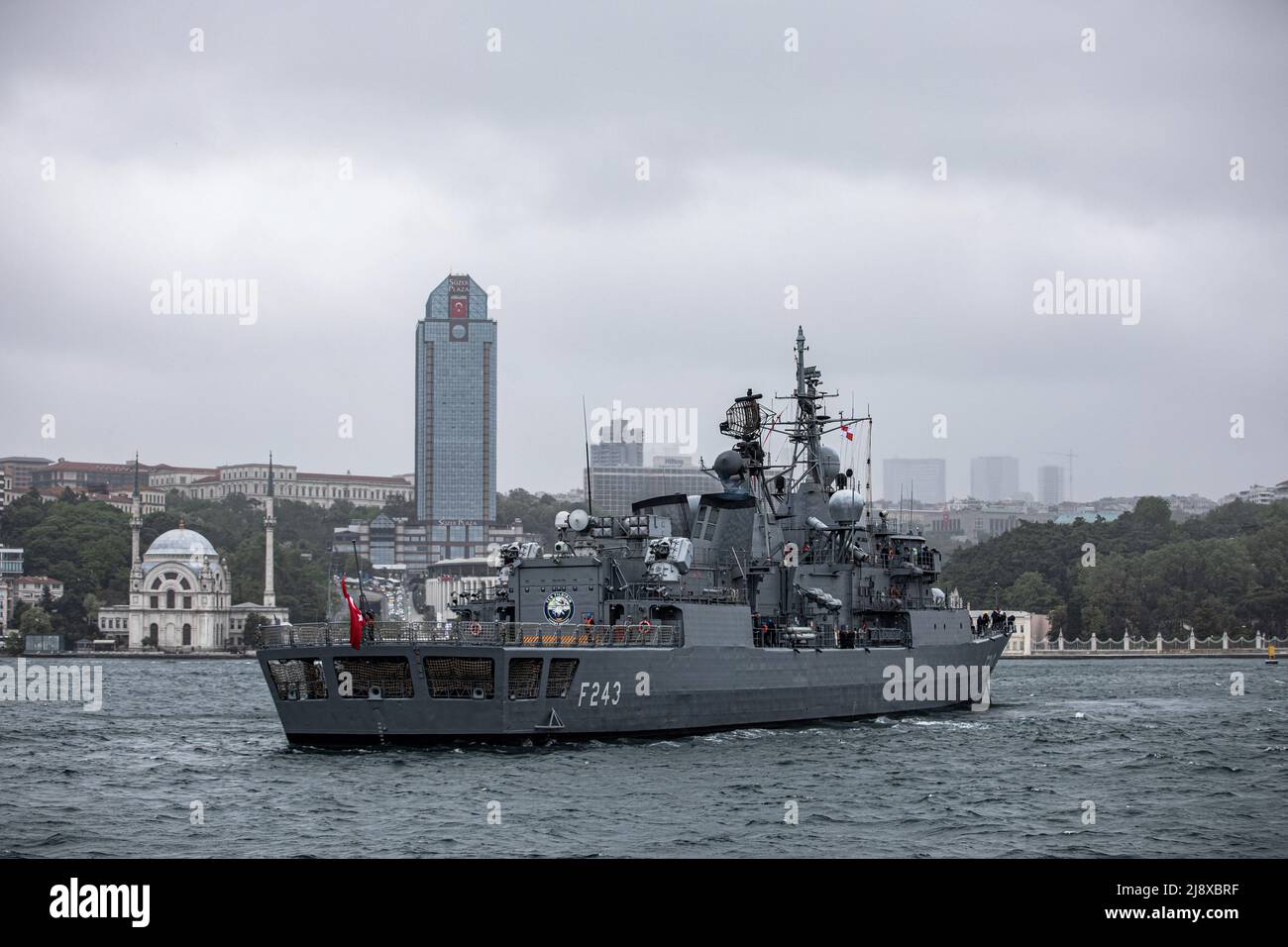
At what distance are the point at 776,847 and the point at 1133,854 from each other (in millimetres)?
5547

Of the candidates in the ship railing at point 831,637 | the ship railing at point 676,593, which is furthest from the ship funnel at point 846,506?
the ship railing at point 676,593

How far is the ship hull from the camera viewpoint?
109 feet

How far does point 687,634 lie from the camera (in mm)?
37531

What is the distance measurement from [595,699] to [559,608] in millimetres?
4061

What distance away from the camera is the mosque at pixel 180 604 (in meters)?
156

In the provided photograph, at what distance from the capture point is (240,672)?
110 metres

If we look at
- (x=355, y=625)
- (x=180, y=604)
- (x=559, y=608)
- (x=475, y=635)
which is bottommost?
(x=180, y=604)

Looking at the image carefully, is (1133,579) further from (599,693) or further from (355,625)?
(355,625)

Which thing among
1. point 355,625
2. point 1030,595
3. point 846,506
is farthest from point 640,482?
point 355,625

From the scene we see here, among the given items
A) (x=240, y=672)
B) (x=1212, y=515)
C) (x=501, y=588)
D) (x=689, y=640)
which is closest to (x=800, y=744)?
(x=689, y=640)

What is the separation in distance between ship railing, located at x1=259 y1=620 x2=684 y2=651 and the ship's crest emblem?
1.44 metres

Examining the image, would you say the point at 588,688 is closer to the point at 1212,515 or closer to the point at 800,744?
the point at 800,744

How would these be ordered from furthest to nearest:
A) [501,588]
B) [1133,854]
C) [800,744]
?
[501,588] → [800,744] → [1133,854]

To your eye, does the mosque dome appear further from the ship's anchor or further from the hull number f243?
the ship's anchor
